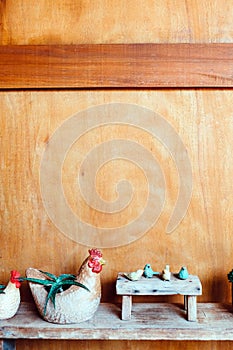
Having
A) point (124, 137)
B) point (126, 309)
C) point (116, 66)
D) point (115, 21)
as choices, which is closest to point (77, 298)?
point (126, 309)

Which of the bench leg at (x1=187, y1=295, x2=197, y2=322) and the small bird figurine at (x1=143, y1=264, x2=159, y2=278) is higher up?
the small bird figurine at (x1=143, y1=264, x2=159, y2=278)

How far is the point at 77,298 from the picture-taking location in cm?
117

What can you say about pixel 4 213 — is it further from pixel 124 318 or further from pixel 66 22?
pixel 66 22

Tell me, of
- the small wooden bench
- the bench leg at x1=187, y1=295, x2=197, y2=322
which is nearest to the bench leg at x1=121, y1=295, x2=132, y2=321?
the small wooden bench

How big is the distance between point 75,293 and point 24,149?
1.54 feet

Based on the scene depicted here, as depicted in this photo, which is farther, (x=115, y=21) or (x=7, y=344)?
(x=115, y=21)

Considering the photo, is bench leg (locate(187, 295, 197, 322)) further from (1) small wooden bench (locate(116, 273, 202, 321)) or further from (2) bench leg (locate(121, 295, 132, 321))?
(2) bench leg (locate(121, 295, 132, 321))

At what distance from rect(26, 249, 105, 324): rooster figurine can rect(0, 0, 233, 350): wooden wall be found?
0.19 metres

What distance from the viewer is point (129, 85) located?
1.36 meters

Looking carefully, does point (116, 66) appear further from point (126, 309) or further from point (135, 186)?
point (126, 309)

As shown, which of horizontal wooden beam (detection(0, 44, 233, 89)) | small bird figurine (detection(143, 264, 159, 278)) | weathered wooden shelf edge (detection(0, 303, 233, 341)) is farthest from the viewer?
horizontal wooden beam (detection(0, 44, 233, 89))

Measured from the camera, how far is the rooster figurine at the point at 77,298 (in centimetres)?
117

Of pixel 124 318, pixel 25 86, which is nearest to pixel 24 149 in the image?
pixel 25 86

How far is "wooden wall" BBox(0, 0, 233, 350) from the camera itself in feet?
4.50
